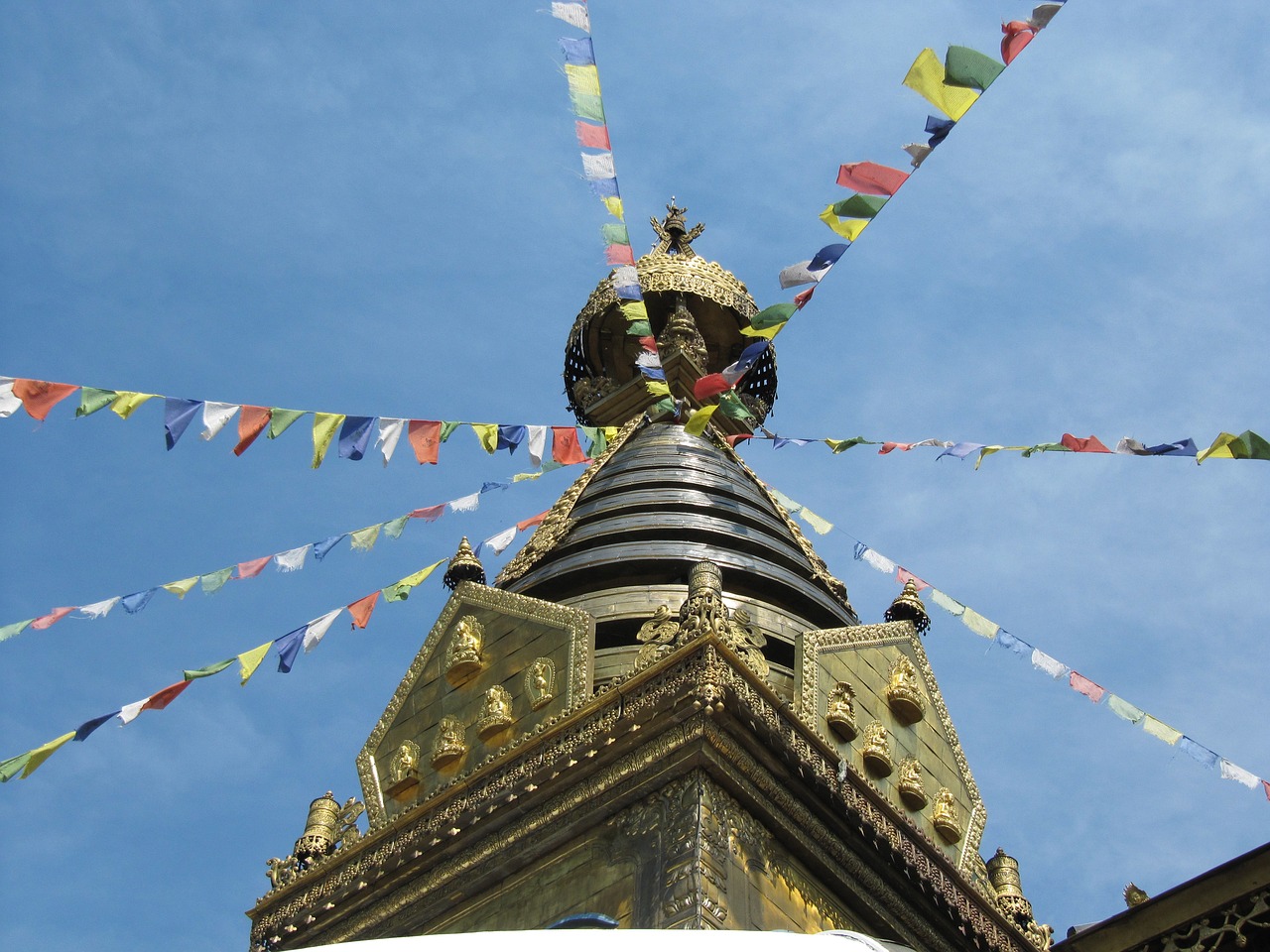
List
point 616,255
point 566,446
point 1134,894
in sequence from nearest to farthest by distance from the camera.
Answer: point 1134,894, point 616,255, point 566,446

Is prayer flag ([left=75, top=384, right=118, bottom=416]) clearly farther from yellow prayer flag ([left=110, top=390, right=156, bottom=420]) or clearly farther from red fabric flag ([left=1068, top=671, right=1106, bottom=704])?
red fabric flag ([left=1068, top=671, right=1106, bottom=704])

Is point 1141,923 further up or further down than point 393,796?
further down

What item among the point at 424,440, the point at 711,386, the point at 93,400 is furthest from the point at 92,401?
the point at 711,386

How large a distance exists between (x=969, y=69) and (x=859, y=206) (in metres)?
1.62

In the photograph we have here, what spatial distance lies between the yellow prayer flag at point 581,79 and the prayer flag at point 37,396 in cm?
593

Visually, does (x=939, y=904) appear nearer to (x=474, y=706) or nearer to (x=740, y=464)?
(x=474, y=706)

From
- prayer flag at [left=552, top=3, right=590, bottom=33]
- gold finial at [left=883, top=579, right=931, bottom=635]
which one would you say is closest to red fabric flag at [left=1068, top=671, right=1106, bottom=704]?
gold finial at [left=883, top=579, right=931, bottom=635]

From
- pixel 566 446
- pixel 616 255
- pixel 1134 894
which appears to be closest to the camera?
pixel 1134 894

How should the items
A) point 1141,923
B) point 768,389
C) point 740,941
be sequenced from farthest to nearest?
point 768,389 → point 1141,923 → point 740,941

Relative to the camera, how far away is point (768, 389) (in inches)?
1201

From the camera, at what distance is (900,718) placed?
18.7 metres

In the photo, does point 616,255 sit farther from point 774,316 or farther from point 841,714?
point 841,714

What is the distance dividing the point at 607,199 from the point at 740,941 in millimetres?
11694

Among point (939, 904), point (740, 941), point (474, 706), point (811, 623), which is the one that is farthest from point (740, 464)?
point (740, 941)
